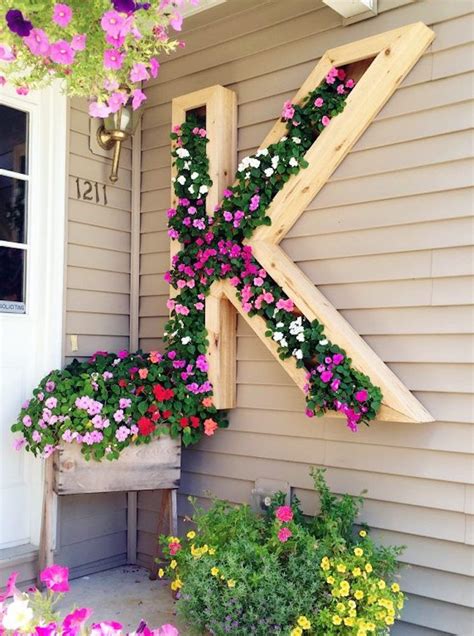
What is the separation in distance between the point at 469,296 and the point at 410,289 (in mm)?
218

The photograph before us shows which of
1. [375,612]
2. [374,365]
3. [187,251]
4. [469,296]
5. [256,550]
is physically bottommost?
[375,612]

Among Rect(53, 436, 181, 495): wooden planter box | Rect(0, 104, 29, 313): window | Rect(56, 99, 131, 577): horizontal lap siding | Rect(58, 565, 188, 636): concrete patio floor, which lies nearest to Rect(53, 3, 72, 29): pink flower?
Rect(0, 104, 29, 313): window

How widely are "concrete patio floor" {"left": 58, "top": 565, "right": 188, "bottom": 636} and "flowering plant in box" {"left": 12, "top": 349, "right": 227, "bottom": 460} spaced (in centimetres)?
61

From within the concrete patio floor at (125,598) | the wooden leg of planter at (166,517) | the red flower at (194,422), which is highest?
the red flower at (194,422)

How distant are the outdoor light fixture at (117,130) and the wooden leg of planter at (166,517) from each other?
5.03ft

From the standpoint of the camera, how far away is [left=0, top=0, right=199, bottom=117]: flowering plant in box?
145 cm

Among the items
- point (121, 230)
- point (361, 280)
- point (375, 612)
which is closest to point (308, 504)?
point (375, 612)

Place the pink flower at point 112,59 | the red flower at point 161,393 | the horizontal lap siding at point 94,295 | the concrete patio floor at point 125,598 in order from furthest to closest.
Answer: the horizontal lap siding at point 94,295 → the red flower at point 161,393 → the concrete patio floor at point 125,598 → the pink flower at point 112,59

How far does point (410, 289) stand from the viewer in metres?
2.29

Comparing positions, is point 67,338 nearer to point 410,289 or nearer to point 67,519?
point 67,519

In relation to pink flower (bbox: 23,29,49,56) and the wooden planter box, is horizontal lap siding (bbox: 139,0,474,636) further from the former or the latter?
pink flower (bbox: 23,29,49,56)

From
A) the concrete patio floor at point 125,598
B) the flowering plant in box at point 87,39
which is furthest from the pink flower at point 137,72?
the concrete patio floor at point 125,598

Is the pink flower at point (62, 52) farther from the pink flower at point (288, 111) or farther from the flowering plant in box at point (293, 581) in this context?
the flowering plant in box at point (293, 581)

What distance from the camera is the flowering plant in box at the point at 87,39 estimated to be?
1.45 metres
